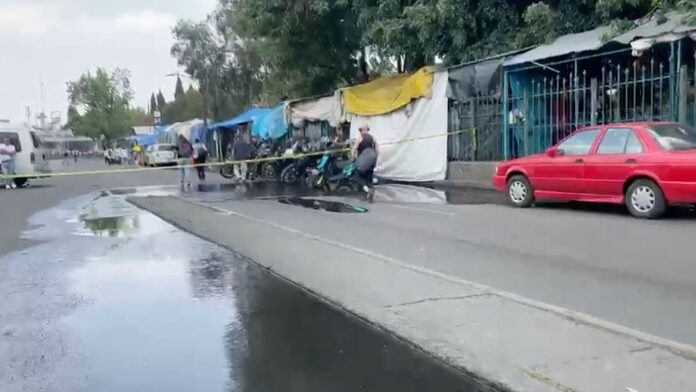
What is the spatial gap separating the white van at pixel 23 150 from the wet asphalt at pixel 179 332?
1687 cm

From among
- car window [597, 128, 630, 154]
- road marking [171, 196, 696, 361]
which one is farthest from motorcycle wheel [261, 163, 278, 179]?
road marking [171, 196, 696, 361]

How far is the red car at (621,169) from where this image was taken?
10.8 meters

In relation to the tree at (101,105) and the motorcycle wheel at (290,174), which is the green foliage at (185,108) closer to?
the tree at (101,105)

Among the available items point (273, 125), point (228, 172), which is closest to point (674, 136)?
point (273, 125)

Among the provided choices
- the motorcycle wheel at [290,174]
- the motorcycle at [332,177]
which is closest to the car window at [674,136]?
the motorcycle at [332,177]

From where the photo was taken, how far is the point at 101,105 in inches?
4122

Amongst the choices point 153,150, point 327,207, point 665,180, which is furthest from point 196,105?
point 665,180

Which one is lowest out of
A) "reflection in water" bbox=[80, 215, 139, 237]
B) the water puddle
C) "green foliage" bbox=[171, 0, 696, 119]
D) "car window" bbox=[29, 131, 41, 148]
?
the water puddle

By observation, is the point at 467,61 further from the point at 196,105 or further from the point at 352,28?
the point at 196,105

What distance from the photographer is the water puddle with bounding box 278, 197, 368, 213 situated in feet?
46.8

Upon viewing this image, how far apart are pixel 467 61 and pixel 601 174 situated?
838cm

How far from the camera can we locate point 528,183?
13445mm

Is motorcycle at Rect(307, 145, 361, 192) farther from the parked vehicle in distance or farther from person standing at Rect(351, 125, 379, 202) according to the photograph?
the parked vehicle in distance

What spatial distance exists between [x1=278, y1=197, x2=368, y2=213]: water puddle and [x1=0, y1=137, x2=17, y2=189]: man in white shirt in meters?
12.4
